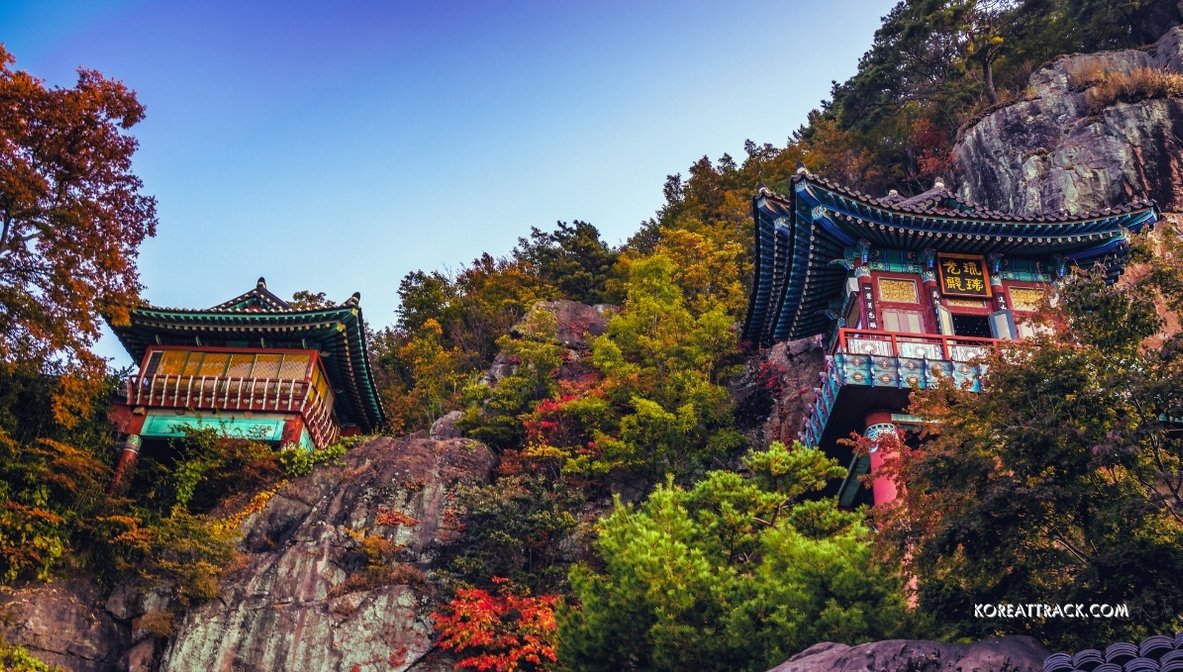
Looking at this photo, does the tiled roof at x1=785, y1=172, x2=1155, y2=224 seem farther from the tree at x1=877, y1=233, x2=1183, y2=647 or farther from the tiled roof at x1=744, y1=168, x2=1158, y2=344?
the tree at x1=877, y1=233, x2=1183, y2=647

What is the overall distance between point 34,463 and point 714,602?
15.0m

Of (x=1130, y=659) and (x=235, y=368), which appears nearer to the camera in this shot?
(x=1130, y=659)

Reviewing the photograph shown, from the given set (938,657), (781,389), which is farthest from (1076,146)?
(938,657)

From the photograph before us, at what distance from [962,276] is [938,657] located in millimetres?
13086

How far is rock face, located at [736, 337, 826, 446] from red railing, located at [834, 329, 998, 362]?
4.28 meters

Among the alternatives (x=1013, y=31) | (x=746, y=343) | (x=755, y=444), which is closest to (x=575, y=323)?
(x=746, y=343)

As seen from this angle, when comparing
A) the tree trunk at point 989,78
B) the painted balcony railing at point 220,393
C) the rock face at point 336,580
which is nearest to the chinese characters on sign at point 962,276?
the rock face at point 336,580

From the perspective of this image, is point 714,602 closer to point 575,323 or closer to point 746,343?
point 746,343

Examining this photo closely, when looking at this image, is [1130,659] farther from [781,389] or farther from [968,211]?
[781,389]

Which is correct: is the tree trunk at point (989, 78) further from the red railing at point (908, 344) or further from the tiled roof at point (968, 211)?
the red railing at point (908, 344)

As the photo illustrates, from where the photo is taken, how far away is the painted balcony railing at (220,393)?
22.8 m

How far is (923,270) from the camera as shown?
19.9m

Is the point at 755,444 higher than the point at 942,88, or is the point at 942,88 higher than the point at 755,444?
the point at 942,88

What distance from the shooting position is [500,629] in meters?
16.6
